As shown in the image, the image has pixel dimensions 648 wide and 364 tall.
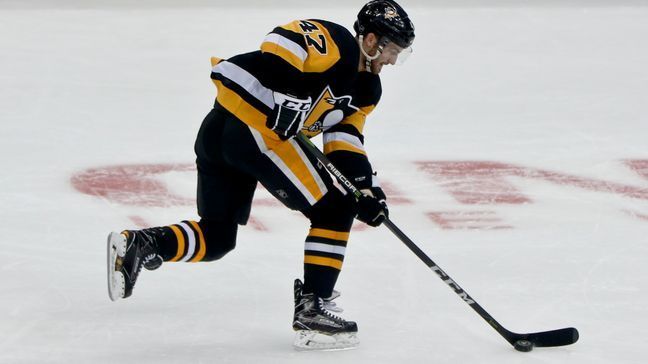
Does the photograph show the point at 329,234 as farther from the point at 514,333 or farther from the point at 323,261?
the point at 514,333

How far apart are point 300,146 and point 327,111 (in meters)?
0.13

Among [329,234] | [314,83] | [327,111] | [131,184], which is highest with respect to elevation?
[314,83]

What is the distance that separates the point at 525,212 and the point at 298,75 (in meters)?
1.86

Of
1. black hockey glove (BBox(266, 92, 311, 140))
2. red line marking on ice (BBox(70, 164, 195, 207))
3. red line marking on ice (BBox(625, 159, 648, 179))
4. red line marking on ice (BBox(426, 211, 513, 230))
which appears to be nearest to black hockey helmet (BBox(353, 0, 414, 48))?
black hockey glove (BBox(266, 92, 311, 140))

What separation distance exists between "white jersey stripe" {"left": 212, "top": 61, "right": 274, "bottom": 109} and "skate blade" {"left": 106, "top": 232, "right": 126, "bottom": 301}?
0.56 m

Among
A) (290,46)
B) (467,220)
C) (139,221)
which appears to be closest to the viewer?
(290,46)

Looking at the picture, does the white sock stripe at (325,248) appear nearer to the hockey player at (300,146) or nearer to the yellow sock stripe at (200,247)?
the hockey player at (300,146)

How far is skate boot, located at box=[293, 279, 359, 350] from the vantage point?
11.5 feet

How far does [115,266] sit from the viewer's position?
11.5ft

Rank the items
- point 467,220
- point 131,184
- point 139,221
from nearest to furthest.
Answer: point 139,221, point 467,220, point 131,184

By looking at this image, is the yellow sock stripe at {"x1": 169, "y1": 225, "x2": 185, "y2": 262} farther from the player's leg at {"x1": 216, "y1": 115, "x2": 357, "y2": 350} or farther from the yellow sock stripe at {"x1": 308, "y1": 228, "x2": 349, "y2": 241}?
the yellow sock stripe at {"x1": 308, "y1": 228, "x2": 349, "y2": 241}

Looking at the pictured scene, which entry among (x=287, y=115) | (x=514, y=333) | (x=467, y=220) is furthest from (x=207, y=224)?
(x=467, y=220)

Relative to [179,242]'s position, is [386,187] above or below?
below

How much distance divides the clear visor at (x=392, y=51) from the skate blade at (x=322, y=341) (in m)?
0.81
